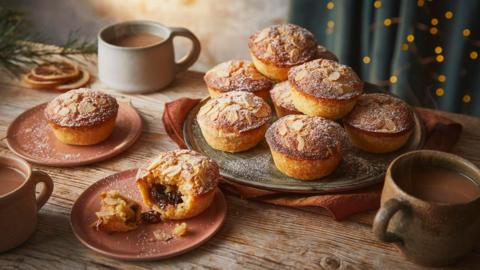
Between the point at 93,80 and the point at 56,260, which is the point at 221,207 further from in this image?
the point at 93,80

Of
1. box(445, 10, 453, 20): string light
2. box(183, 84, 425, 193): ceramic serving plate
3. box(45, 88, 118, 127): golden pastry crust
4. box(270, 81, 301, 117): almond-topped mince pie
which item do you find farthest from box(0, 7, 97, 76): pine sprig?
box(445, 10, 453, 20): string light

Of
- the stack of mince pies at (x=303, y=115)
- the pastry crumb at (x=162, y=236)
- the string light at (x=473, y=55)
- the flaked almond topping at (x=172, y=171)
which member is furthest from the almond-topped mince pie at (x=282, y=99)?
the string light at (x=473, y=55)

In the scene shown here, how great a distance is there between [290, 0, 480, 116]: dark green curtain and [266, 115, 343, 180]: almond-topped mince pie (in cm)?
87

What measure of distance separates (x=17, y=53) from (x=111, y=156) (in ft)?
1.72

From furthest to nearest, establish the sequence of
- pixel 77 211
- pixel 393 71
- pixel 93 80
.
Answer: pixel 393 71, pixel 93 80, pixel 77 211

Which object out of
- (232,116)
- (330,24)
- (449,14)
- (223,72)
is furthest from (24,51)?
(449,14)

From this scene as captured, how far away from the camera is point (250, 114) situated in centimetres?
137

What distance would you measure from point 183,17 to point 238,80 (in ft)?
3.95

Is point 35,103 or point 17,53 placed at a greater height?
point 17,53

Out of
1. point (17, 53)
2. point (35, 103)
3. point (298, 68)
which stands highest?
point (298, 68)

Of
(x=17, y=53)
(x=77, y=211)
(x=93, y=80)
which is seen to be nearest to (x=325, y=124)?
(x=77, y=211)

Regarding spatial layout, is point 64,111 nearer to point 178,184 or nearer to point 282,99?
point 178,184

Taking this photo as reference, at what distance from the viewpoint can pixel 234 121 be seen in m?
1.35

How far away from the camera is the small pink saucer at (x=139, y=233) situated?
1101 millimetres
